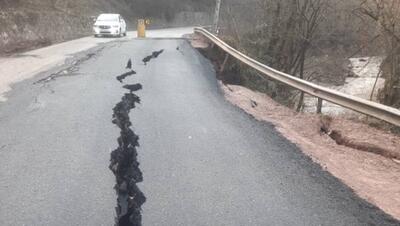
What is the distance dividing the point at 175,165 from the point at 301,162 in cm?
164

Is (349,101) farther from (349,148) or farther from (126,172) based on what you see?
(126,172)

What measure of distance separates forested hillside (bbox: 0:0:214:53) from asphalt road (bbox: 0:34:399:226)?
481 inches

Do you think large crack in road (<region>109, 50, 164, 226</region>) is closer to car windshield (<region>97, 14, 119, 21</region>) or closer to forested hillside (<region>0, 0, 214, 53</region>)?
forested hillside (<region>0, 0, 214, 53</region>)

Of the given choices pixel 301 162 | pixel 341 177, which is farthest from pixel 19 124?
pixel 341 177

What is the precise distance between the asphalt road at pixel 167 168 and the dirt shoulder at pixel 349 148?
24cm

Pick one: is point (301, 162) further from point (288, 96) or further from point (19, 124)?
point (288, 96)

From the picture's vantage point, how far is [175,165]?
5930 millimetres

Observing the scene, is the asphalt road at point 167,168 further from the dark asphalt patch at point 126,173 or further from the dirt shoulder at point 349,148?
the dirt shoulder at point 349,148

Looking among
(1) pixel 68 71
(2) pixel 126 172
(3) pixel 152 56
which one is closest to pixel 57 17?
(3) pixel 152 56

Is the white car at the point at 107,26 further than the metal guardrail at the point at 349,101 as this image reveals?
Yes

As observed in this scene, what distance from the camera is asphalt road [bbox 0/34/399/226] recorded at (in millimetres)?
4633

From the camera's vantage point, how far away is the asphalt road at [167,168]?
463 cm

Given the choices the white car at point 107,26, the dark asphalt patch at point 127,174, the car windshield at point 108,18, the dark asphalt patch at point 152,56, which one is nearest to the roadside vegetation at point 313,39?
the dark asphalt patch at point 152,56

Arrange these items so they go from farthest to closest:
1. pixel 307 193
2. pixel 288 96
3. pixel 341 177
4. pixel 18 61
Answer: pixel 288 96 → pixel 18 61 → pixel 341 177 → pixel 307 193
